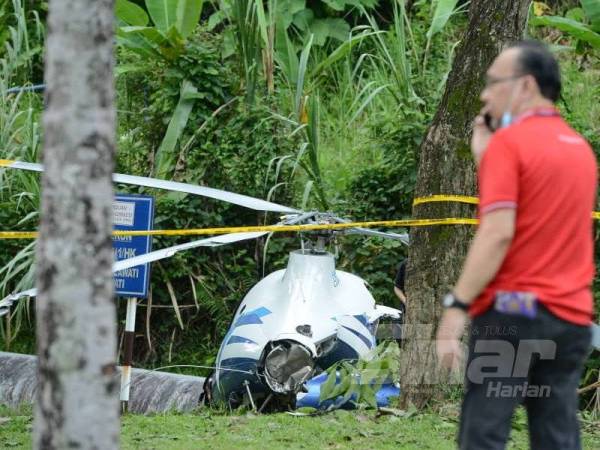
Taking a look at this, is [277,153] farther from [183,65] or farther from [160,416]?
[160,416]

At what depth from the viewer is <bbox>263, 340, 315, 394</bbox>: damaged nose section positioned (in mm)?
7973

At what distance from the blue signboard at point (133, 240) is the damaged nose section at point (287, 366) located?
4.94 feet

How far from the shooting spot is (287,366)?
26.2 feet

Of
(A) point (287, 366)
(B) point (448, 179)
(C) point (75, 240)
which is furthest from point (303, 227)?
(C) point (75, 240)

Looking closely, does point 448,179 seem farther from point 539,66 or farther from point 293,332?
point 539,66

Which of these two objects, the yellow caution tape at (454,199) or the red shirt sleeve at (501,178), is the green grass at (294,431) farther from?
the red shirt sleeve at (501,178)

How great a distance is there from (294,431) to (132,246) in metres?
2.86

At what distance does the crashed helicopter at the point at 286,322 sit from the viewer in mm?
8008

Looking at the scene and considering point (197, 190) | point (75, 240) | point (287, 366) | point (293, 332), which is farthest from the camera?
point (197, 190)

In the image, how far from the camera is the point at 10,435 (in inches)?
279

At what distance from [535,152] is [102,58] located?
142 centimetres

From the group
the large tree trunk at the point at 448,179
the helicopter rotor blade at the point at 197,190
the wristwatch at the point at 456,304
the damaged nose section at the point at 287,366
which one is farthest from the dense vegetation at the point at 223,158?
the wristwatch at the point at 456,304

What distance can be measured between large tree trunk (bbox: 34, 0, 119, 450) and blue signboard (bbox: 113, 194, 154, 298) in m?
5.49

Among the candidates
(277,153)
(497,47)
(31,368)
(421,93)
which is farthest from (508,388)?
(421,93)
